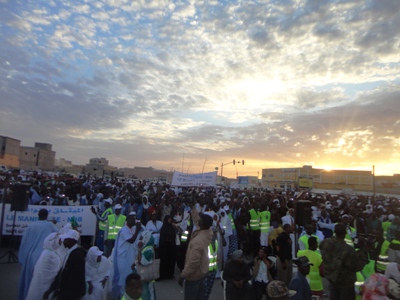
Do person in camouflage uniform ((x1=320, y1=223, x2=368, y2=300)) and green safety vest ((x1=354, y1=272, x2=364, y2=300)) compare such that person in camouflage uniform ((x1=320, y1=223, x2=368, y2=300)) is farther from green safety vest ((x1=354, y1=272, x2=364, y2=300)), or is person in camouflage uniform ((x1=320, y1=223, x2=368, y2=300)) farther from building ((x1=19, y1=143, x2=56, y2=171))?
building ((x1=19, y1=143, x2=56, y2=171))

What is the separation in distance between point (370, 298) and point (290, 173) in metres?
84.7

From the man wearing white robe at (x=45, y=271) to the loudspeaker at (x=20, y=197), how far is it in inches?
163

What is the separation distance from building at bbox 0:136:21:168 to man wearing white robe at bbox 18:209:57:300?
6030 centimetres

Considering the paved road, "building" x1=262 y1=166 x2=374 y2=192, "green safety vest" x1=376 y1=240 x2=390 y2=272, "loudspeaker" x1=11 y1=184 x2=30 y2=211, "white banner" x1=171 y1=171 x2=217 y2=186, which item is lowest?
the paved road

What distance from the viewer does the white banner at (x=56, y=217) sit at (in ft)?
32.7

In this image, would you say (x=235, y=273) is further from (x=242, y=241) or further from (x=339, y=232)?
(x=242, y=241)

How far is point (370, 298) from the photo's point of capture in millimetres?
4383

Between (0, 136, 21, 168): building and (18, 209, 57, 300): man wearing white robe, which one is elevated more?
(0, 136, 21, 168): building

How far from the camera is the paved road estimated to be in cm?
721

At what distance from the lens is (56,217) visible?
33.3 ft

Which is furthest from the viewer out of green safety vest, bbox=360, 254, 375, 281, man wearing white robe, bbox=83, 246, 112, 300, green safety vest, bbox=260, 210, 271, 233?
green safety vest, bbox=260, 210, 271, 233

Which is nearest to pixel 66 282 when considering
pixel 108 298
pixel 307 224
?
pixel 108 298

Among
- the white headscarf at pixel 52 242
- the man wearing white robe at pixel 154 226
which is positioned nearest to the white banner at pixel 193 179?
the man wearing white robe at pixel 154 226

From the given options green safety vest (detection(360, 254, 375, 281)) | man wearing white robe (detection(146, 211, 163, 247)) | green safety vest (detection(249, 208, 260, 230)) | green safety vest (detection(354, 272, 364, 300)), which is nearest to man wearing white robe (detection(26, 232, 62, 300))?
man wearing white robe (detection(146, 211, 163, 247))
